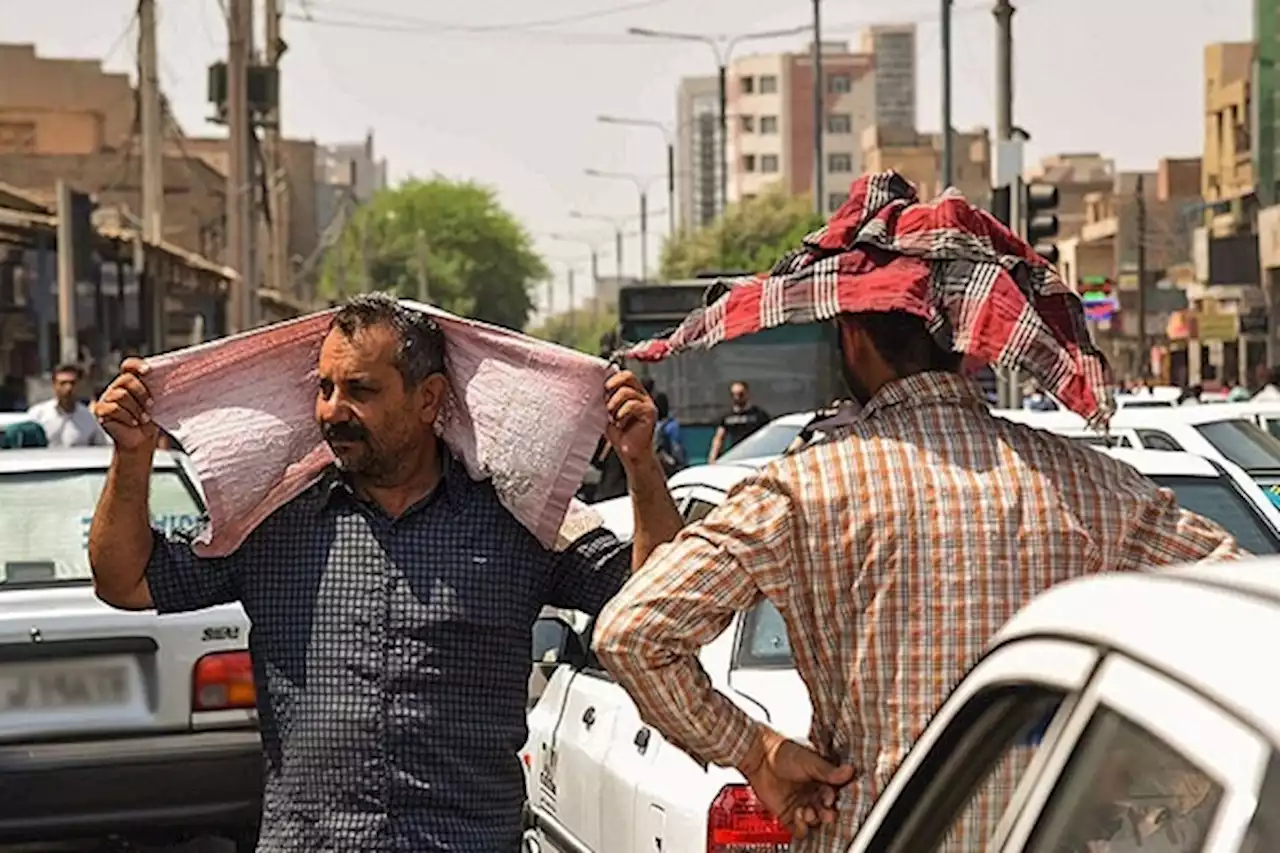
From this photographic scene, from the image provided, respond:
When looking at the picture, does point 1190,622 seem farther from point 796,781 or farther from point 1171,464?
point 1171,464

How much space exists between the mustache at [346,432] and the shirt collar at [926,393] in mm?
926

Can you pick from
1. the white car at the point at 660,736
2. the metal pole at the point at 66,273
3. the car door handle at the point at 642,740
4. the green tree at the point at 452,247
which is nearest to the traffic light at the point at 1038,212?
the metal pole at the point at 66,273

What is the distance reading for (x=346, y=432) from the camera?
4.00 metres

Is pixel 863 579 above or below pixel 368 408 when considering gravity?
below

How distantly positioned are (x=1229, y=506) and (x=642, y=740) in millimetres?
2717

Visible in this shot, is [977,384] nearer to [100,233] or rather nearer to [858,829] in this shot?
[858,829]

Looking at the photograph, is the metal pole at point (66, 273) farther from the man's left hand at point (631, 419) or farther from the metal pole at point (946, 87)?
the man's left hand at point (631, 419)

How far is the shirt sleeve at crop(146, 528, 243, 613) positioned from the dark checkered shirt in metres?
0.01

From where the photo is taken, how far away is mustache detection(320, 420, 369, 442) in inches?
158

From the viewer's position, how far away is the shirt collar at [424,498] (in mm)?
4039

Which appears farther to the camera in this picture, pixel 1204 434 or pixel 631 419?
pixel 1204 434

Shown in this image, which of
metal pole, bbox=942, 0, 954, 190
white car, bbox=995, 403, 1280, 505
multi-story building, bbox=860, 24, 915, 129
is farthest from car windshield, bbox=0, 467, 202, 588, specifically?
multi-story building, bbox=860, 24, 915, 129

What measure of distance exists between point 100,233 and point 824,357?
10246 mm

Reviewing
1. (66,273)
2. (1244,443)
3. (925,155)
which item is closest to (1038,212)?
(1244,443)
